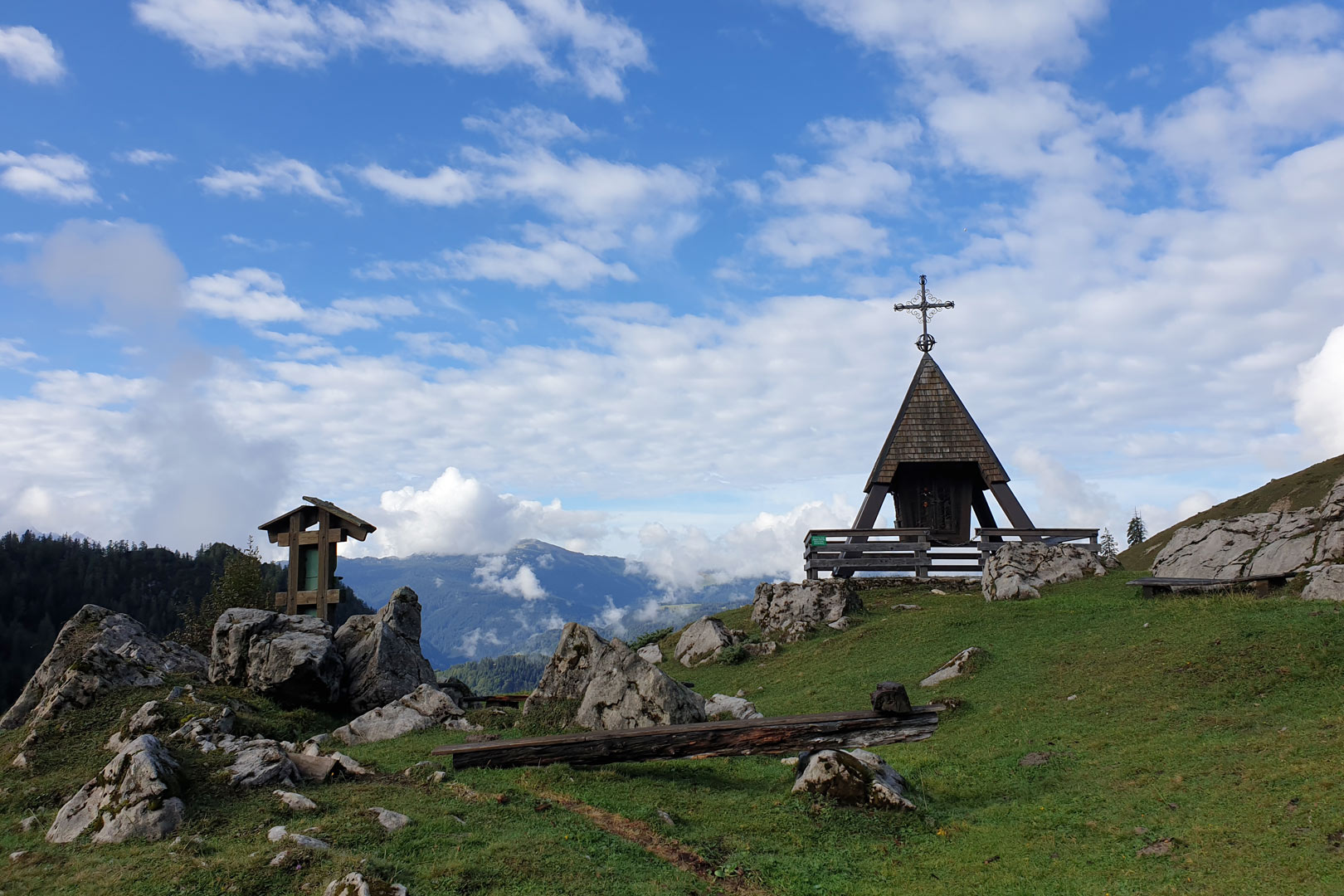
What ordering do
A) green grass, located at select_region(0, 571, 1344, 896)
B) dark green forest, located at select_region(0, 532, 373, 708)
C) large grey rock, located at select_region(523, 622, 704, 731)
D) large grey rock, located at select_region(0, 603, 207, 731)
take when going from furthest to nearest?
dark green forest, located at select_region(0, 532, 373, 708) → large grey rock, located at select_region(0, 603, 207, 731) → large grey rock, located at select_region(523, 622, 704, 731) → green grass, located at select_region(0, 571, 1344, 896)

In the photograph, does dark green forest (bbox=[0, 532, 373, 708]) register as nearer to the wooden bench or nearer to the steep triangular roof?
the steep triangular roof

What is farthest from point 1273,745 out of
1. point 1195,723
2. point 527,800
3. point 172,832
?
Answer: point 172,832

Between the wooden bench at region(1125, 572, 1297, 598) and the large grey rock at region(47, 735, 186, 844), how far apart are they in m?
25.3

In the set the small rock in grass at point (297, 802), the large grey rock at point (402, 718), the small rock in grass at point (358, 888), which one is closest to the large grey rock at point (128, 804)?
the small rock in grass at point (297, 802)

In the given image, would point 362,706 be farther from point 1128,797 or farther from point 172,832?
point 1128,797

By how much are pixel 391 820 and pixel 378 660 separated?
38.9 feet

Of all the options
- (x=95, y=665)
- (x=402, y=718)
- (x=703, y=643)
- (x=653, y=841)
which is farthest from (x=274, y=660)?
(x=703, y=643)

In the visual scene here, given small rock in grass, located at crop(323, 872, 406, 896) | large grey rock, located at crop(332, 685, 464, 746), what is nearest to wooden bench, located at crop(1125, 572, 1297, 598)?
large grey rock, located at crop(332, 685, 464, 746)

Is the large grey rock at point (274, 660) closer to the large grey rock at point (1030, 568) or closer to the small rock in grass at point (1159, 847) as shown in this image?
the small rock in grass at point (1159, 847)

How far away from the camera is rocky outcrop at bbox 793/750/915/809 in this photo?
41.5 ft

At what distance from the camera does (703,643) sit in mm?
31172

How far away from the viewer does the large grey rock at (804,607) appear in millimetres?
30625

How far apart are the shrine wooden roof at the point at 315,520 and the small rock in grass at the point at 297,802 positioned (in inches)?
557

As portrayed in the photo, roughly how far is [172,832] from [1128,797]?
14.2 meters
